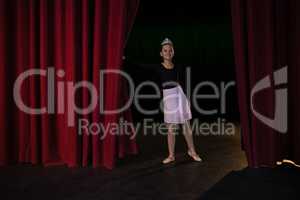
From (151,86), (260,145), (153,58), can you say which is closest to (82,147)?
(260,145)

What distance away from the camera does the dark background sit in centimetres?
768

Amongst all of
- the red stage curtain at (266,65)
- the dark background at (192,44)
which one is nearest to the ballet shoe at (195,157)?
the red stage curtain at (266,65)

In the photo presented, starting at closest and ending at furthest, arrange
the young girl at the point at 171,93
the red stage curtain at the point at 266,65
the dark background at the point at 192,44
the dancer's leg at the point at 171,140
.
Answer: the red stage curtain at the point at 266,65 < the young girl at the point at 171,93 < the dancer's leg at the point at 171,140 < the dark background at the point at 192,44

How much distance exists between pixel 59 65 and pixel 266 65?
6.56 feet

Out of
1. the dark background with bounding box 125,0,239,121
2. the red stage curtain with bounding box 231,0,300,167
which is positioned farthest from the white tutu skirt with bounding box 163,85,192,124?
the dark background with bounding box 125,0,239,121

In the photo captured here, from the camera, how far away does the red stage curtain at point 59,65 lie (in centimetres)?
392

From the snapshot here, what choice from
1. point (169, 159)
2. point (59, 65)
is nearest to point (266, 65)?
point (169, 159)

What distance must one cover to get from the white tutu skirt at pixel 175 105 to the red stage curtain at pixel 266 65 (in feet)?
1.88

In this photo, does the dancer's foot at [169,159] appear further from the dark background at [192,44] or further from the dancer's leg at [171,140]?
the dark background at [192,44]

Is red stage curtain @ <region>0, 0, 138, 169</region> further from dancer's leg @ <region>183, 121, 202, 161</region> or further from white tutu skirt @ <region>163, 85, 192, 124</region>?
dancer's leg @ <region>183, 121, 202, 161</region>

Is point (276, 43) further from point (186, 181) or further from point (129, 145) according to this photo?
point (129, 145)

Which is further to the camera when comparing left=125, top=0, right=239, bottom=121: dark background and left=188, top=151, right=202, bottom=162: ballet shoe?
left=125, top=0, right=239, bottom=121: dark background

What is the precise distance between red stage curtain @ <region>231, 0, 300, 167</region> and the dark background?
3.55 m

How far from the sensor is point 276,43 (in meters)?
3.85
